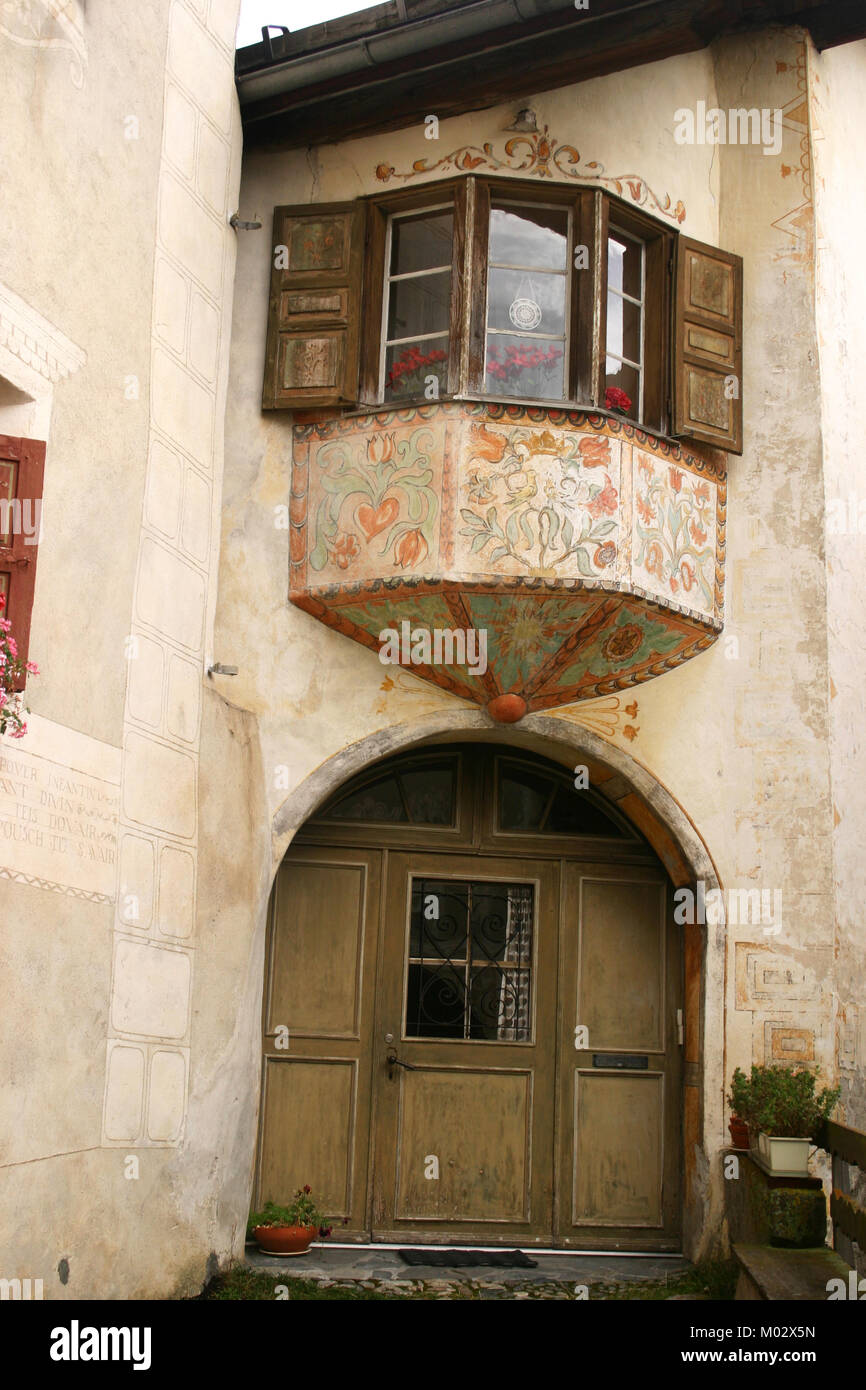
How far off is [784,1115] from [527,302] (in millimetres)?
4567

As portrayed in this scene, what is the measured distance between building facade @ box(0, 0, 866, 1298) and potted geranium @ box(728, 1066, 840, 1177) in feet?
1.41

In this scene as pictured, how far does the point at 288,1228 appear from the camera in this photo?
8047 mm

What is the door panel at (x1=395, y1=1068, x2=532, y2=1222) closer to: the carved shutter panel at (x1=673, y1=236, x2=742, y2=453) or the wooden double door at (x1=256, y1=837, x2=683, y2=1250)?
the wooden double door at (x1=256, y1=837, x2=683, y2=1250)

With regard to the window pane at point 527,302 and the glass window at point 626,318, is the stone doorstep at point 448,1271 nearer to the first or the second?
the glass window at point 626,318

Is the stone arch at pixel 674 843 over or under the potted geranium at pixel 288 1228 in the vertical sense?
over

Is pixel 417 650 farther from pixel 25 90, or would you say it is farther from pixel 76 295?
pixel 25 90

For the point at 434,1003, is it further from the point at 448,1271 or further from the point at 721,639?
the point at 721,639

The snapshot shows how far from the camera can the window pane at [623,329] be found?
8758 millimetres

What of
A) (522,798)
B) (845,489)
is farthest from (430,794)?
(845,489)

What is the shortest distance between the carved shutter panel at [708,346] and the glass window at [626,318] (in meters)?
Result: 0.23

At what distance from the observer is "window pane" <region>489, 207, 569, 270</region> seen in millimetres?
8594

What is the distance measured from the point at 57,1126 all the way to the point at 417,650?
3.30m

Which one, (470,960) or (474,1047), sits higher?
(470,960)

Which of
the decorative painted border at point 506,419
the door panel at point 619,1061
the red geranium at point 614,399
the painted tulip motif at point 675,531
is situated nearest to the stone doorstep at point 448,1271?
the door panel at point 619,1061
